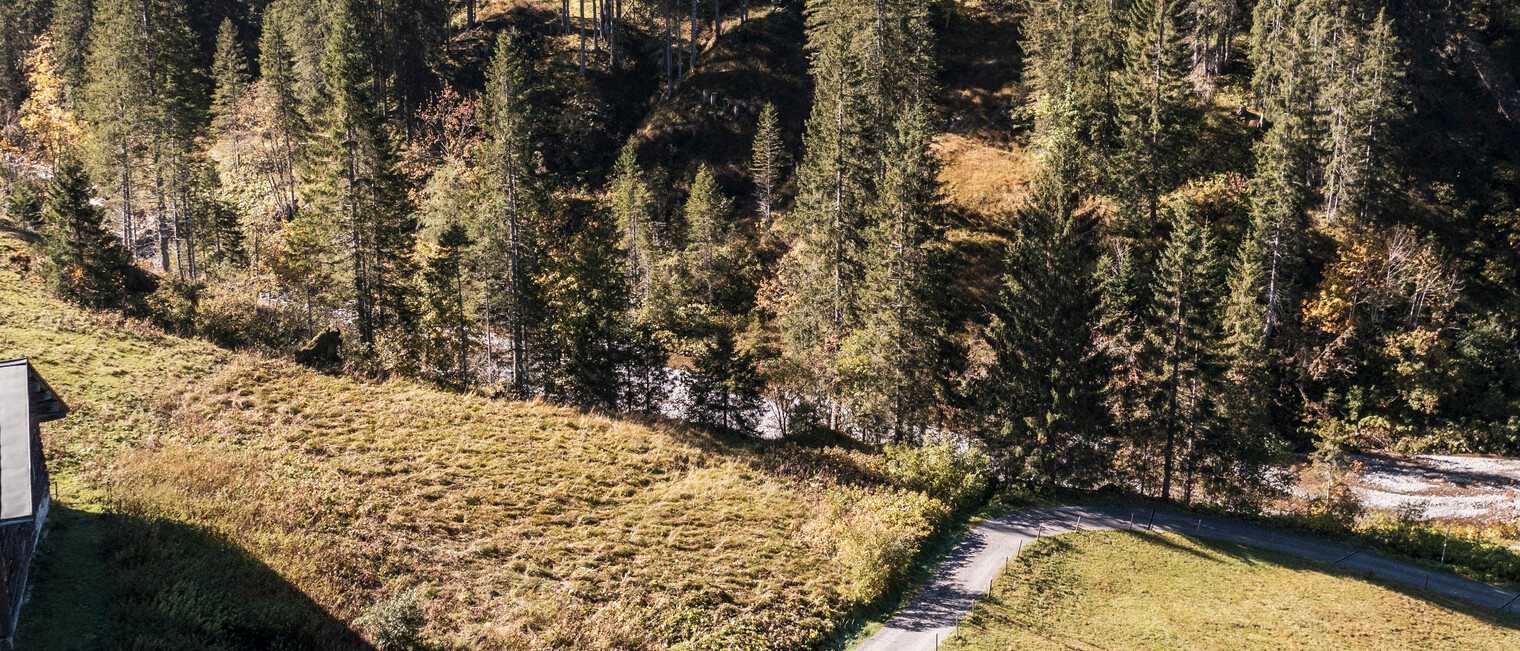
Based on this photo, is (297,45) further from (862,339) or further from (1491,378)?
(1491,378)

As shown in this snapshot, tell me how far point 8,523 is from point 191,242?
48881 millimetres

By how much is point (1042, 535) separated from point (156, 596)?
28.1m

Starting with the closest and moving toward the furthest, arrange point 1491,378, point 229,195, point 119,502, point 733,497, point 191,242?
point 119,502
point 733,497
point 1491,378
point 191,242
point 229,195

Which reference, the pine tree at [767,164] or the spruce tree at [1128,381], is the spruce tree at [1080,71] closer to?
the spruce tree at [1128,381]

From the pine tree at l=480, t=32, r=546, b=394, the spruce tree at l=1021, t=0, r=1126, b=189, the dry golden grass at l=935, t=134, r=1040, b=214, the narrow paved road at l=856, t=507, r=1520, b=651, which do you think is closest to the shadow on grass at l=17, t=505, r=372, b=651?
the narrow paved road at l=856, t=507, r=1520, b=651

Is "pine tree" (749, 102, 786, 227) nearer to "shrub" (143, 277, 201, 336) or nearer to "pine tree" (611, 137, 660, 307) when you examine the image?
"pine tree" (611, 137, 660, 307)

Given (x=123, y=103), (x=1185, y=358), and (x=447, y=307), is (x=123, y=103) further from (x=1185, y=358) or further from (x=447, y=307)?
(x=1185, y=358)

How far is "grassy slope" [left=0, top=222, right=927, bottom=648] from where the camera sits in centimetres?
1769

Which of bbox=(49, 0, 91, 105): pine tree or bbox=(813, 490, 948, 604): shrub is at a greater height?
bbox=(49, 0, 91, 105): pine tree

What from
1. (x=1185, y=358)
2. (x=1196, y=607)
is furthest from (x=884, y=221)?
(x=1196, y=607)

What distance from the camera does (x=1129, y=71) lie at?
55531mm

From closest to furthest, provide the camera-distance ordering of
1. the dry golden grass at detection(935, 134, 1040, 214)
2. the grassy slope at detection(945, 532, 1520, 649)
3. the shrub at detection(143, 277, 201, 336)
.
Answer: the grassy slope at detection(945, 532, 1520, 649) < the shrub at detection(143, 277, 201, 336) < the dry golden grass at detection(935, 134, 1040, 214)

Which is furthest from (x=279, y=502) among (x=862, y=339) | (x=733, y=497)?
(x=862, y=339)

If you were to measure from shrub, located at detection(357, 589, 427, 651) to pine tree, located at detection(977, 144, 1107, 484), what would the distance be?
26.3m
